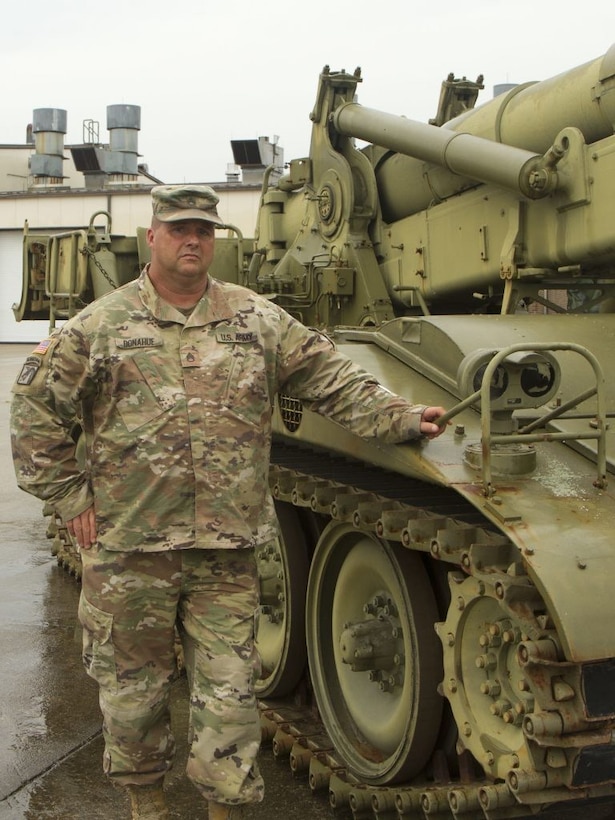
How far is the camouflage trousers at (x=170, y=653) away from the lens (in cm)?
366

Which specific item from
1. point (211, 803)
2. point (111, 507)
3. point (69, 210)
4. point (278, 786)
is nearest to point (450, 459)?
point (111, 507)

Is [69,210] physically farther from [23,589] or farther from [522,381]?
[522,381]

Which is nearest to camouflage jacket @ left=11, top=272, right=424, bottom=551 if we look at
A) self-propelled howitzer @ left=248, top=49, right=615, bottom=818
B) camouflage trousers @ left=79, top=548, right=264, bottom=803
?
camouflage trousers @ left=79, top=548, right=264, bottom=803

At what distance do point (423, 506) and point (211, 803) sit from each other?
3.93 feet

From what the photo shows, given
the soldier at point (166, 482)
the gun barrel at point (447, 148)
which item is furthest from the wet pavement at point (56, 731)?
the gun barrel at point (447, 148)

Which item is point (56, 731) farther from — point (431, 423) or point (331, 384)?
point (431, 423)

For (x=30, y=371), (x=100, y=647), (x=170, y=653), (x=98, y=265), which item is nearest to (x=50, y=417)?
(x=30, y=371)

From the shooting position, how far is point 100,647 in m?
3.75

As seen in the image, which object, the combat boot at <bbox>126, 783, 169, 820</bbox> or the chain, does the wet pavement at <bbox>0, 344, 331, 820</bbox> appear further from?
the chain

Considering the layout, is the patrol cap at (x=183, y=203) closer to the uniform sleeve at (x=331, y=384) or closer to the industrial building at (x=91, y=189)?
the uniform sleeve at (x=331, y=384)

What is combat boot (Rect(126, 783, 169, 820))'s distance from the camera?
150 inches

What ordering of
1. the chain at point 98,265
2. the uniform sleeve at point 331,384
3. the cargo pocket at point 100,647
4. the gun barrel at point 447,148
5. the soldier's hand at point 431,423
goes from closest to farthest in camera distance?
the soldier's hand at point 431,423
the cargo pocket at point 100,647
the uniform sleeve at point 331,384
the gun barrel at point 447,148
the chain at point 98,265

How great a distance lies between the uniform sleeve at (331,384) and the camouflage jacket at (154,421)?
18mm

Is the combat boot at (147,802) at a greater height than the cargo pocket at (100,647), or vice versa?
the cargo pocket at (100,647)
